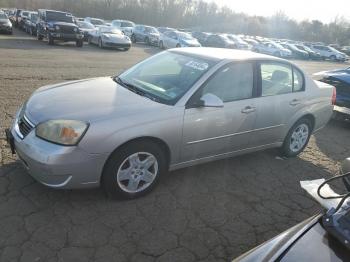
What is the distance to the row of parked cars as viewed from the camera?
20.0m

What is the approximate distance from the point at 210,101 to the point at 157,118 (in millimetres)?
657

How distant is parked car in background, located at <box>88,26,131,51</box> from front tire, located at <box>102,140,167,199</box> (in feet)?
59.1

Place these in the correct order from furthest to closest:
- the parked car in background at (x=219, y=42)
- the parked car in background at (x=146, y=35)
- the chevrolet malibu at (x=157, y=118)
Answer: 1. the parked car in background at (x=219, y=42)
2. the parked car in background at (x=146, y=35)
3. the chevrolet malibu at (x=157, y=118)

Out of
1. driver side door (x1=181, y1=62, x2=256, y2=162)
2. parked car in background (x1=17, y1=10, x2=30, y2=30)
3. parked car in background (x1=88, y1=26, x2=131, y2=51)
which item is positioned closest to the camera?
driver side door (x1=181, y1=62, x2=256, y2=162)

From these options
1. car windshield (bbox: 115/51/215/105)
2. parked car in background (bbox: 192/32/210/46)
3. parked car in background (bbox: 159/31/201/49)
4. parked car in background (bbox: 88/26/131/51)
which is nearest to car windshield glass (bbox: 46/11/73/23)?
parked car in background (bbox: 88/26/131/51)

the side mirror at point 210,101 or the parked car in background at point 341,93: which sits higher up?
the side mirror at point 210,101

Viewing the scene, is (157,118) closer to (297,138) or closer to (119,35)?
(297,138)

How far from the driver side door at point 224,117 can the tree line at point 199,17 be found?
54128 mm

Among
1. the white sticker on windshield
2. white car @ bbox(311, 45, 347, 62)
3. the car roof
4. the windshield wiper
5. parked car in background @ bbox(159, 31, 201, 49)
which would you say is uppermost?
the car roof

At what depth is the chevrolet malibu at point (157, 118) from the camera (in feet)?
11.7

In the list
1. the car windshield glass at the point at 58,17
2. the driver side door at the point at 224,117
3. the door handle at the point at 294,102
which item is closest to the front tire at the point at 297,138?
the door handle at the point at 294,102

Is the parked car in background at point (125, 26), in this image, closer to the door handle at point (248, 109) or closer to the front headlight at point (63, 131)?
the door handle at point (248, 109)

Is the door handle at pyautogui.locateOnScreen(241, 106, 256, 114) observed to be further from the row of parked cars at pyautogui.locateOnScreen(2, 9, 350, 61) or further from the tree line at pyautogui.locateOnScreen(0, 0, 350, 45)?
the tree line at pyautogui.locateOnScreen(0, 0, 350, 45)

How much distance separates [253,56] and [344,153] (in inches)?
109
